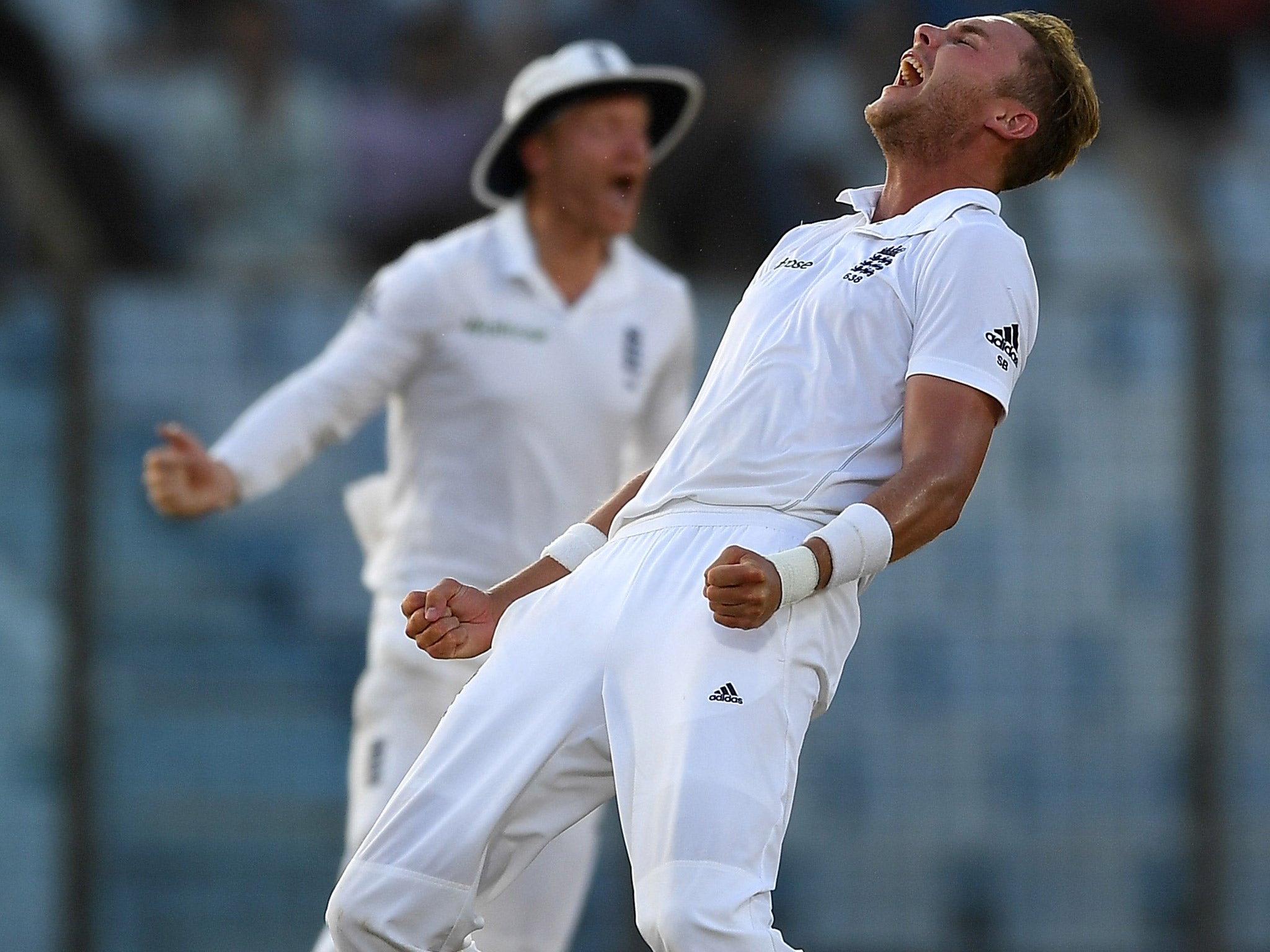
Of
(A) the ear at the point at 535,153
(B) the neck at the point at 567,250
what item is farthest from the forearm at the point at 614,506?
(A) the ear at the point at 535,153

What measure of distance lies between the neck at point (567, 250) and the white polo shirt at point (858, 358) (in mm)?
1564

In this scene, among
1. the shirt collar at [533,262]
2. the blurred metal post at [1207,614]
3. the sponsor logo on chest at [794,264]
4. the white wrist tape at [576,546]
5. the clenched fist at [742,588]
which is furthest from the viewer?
the blurred metal post at [1207,614]

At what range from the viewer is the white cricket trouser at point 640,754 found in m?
2.64

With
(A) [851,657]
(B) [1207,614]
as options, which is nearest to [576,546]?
(A) [851,657]

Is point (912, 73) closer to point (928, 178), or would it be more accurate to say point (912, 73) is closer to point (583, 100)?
point (928, 178)

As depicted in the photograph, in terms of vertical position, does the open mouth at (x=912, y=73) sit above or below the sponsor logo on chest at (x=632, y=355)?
above

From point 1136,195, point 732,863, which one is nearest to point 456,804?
point 732,863

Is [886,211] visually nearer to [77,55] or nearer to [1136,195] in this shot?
[1136,195]

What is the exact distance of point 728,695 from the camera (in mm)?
2684

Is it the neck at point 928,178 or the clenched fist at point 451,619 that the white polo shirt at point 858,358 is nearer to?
the neck at point 928,178

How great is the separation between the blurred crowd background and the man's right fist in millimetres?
2310

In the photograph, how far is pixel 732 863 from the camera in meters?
2.64

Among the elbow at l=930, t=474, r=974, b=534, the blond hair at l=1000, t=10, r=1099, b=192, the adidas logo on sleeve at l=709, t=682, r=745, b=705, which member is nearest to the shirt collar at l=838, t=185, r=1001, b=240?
the blond hair at l=1000, t=10, r=1099, b=192

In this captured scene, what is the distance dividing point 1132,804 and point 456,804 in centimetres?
418
